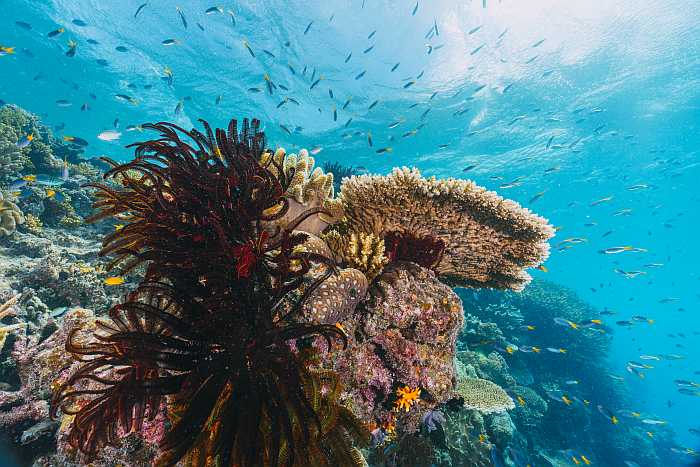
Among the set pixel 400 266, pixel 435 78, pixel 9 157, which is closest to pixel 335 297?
pixel 400 266

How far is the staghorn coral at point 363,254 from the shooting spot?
373 cm

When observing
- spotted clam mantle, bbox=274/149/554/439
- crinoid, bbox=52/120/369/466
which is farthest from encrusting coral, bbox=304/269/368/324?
crinoid, bbox=52/120/369/466

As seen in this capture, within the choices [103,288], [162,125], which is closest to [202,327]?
[162,125]

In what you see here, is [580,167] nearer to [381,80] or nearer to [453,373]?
[381,80]

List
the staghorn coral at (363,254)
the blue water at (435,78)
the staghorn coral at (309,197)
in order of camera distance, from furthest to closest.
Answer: the blue water at (435,78)
the staghorn coral at (309,197)
the staghorn coral at (363,254)

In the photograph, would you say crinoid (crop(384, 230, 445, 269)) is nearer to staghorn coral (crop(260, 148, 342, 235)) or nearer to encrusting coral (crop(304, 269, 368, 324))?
staghorn coral (crop(260, 148, 342, 235))

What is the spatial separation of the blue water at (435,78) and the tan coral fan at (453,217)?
1031cm

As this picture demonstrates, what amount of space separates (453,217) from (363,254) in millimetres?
1351

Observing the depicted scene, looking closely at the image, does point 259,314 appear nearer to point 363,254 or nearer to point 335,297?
point 335,297

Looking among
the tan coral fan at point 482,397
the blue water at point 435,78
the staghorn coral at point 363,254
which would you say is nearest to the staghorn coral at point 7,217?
the staghorn coral at point 363,254

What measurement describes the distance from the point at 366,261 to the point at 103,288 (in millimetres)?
6160

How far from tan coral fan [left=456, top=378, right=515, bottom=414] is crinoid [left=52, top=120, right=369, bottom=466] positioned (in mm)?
4183

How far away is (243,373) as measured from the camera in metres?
1.77

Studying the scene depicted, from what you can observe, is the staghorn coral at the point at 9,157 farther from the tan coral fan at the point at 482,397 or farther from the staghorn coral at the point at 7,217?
the tan coral fan at the point at 482,397
